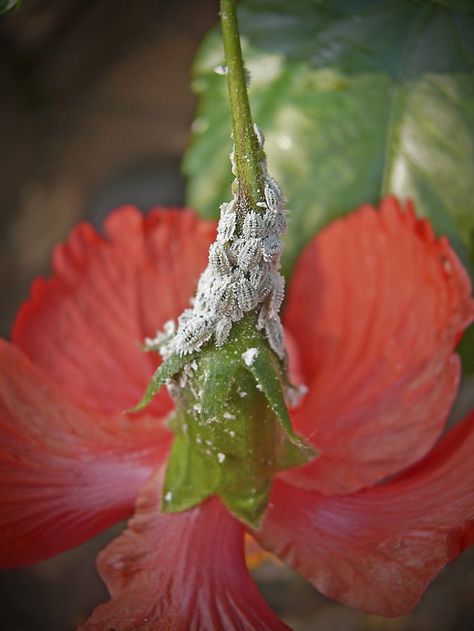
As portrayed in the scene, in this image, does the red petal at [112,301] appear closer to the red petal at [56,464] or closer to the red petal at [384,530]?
the red petal at [56,464]

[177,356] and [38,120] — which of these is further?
[38,120]

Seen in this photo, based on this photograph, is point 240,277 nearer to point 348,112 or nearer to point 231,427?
point 231,427

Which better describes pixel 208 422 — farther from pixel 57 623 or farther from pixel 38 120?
pixel 38 120

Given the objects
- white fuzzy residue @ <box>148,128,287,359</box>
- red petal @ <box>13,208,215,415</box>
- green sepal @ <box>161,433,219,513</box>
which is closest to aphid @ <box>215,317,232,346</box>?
white fuzzy residue @ <box>148,128,287,359</box>

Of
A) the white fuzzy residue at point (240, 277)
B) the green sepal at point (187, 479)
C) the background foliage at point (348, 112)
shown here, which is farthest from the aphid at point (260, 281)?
the background foliage at point (348, 112)

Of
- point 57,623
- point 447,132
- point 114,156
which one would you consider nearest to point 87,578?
point 57,623

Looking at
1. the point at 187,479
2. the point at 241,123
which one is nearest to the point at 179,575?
the point at 187,479
